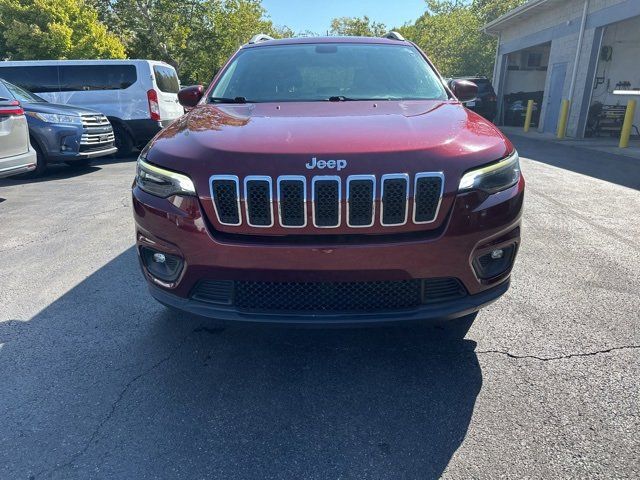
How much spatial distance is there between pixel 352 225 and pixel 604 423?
4.53 ft

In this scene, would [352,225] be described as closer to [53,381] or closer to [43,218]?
[53,381]

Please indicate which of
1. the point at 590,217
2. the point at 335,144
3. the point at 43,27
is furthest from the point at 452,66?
the point at 335,144

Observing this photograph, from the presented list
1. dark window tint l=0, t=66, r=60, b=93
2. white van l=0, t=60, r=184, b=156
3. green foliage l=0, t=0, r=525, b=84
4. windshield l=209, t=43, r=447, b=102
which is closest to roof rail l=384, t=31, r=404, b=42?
windshield l=209, t=43, r=447, b=102

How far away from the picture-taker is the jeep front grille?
6.24 ft

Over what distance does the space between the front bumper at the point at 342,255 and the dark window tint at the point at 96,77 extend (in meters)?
8.80

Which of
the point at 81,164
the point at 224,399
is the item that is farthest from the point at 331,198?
the point at 81,164

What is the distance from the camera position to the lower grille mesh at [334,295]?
6.69ft

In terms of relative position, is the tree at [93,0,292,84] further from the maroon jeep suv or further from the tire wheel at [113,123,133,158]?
the maroon jeep suv

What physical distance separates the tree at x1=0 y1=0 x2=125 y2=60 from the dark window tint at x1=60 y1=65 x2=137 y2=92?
55.7 ft

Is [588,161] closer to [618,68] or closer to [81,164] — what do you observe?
[618,68]

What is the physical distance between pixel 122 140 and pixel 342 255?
9.39 metres

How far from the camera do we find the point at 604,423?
198 cm

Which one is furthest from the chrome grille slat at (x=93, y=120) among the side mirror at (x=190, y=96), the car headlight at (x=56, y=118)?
the side mirror at (x=190, y=96)

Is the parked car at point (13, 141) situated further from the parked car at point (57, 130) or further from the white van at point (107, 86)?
the white van at point (107, 86)
